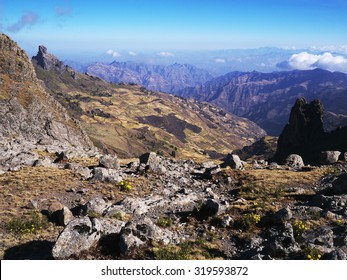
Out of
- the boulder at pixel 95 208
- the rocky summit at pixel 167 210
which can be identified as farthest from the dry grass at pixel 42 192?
the boulder at pixel 95 208

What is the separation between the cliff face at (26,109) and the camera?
80044mm

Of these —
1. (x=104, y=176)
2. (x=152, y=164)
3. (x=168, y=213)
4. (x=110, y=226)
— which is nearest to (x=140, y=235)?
(x=110, y=226)

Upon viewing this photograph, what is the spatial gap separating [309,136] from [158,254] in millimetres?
136872

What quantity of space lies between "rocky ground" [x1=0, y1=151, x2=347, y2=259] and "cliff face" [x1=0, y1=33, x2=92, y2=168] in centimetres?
4011

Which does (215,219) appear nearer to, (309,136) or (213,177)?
(213,177)

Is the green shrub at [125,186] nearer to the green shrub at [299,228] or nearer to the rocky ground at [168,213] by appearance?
the rocky ground at [168,213]

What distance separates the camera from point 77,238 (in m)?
19.0

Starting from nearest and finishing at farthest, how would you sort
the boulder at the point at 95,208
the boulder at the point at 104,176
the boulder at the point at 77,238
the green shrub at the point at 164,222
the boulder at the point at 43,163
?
the boulder at the point at 77,238 → the green shrub at the point at 164,222 → the boulder at the point at 95,208 → the boulder at the point at 104,176 → the boulder at the point at 43,163

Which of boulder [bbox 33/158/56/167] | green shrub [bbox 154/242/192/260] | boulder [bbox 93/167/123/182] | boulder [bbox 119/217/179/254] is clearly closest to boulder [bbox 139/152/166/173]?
boulder [bbox 93/167/123/182]

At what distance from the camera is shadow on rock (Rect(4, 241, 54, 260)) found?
1938 centimetres

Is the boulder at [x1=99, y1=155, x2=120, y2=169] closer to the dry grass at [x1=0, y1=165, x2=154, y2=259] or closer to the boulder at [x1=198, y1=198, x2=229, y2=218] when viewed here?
the dry grass at [x1=0, y1=165, x2=154, y2=259]

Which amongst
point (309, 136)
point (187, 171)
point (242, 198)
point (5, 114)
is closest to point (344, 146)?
point (309, 136)

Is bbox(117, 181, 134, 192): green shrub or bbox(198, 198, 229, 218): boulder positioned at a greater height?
bbox(198, 198, 229, 218): boulder

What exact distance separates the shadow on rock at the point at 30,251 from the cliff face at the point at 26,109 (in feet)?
176
